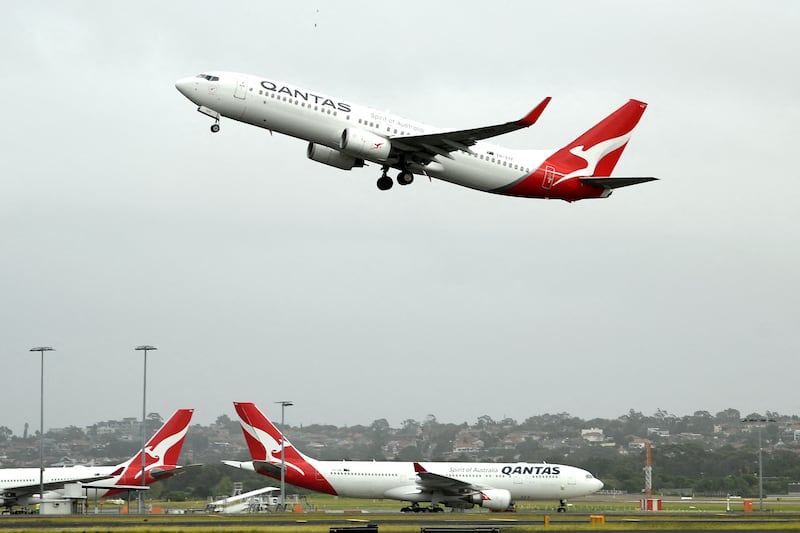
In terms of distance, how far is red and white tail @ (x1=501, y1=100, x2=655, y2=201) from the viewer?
63.2 meters

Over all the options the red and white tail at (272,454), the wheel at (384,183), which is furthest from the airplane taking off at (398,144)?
the red and white tail at (272,454)

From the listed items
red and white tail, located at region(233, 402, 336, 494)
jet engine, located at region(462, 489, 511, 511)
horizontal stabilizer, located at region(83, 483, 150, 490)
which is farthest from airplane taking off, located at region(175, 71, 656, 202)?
horizontal stabilizer, located at region(83, 483, 150, 490)

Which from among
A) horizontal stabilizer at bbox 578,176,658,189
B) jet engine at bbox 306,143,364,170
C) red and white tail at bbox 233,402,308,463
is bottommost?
red and white tail at bbox 233,402,308,463

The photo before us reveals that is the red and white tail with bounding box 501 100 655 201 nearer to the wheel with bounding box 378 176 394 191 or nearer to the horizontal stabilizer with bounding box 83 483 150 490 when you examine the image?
the wheel with bounding box 378 176 394 191

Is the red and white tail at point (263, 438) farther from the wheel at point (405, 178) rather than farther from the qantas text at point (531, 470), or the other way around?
the wheel at point (405, 178)

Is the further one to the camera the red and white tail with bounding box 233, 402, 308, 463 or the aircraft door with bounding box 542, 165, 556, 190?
the red and white tail with bounding box 233, 402, 308, 463

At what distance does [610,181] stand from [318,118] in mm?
16796

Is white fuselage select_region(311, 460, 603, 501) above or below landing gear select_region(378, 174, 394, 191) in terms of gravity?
below

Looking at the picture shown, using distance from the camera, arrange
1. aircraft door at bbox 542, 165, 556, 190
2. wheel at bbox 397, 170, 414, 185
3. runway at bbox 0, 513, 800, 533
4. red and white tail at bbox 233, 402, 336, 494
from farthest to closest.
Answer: red and white tail at bbox 233, 402, 336, 494
aircraft door at bbox 542, 165, 556, 190
wheel at bbox 397, 170, 414, 185
runway at bbox 0, 513, 800, 533

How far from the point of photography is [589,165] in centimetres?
6694

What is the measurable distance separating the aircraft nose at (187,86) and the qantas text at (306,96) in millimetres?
3454

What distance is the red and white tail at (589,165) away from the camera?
63156mm

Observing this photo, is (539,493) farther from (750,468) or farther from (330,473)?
(750,468)

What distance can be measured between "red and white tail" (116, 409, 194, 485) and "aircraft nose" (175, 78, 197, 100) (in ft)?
107
